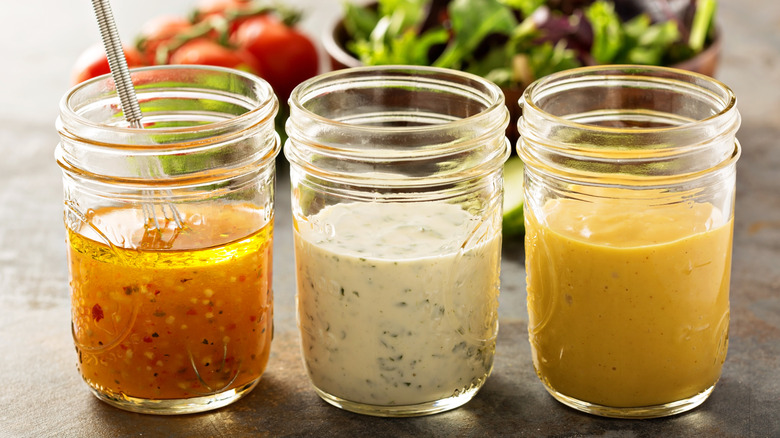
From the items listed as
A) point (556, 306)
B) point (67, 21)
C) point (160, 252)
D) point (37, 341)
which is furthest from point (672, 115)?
point (67, 21)

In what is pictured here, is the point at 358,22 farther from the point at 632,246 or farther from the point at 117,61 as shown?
the point at 632,246

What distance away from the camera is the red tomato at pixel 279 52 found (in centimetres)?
276

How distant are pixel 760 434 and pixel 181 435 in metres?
0.80

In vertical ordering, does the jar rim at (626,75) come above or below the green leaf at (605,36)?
above

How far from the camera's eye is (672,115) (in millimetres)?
1451

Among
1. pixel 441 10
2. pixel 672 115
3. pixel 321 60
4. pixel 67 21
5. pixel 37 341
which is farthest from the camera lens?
pixel 67 21

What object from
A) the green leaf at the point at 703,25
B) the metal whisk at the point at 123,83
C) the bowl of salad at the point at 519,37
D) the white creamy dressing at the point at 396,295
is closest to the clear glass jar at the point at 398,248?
the white creamy dressing at the point at 396,295

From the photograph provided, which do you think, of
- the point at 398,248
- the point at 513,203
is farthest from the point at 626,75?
the point at 513,203

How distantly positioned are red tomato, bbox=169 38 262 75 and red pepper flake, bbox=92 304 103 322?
1.16 metres

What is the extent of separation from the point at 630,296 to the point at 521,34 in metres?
1.10

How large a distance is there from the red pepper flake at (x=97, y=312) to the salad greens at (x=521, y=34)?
3.38 ft

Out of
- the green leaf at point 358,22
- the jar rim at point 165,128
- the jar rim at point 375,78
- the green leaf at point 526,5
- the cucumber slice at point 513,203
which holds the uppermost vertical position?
the jar rim at point 375,78

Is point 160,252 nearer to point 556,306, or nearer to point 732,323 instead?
point 556,306

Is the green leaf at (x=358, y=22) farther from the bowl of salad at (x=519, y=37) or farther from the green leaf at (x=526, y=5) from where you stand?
the green leaf at (x=526, y=5)
